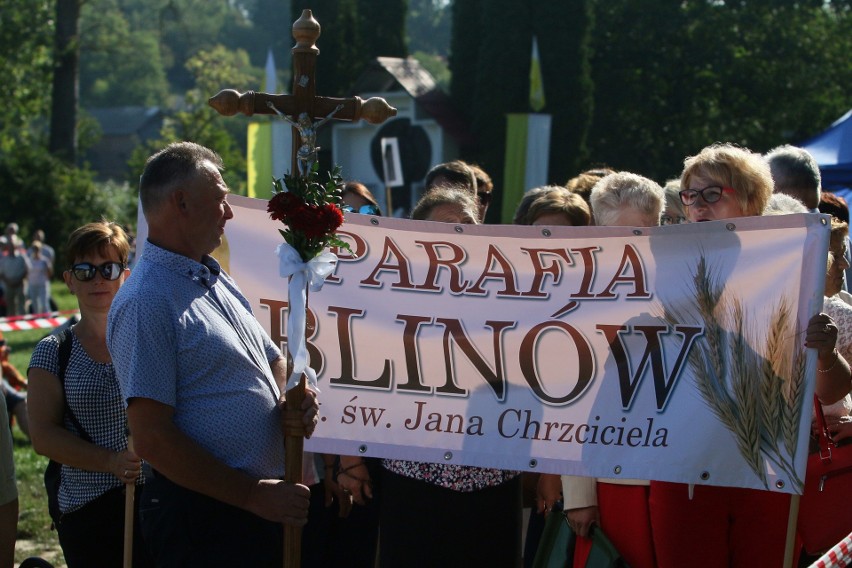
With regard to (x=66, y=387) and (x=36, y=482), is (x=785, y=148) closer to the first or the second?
(x=66, y=387)

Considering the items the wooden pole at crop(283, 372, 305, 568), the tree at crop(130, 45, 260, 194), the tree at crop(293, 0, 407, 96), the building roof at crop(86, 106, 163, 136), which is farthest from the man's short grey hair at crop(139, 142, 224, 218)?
the building roof at crop(86, 106, 163, 136)

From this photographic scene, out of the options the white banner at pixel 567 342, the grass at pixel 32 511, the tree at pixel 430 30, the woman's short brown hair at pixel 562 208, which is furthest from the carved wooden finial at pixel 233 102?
the tree at pixel 430 30

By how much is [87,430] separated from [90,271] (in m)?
0.64

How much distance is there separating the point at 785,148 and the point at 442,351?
2222 millimetres

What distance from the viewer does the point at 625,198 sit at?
489 cm

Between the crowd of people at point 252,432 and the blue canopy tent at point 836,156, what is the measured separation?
13.2 feet

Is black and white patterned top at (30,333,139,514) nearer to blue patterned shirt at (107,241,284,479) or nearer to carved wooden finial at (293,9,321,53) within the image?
blue patterned shirt at (107,241,284,479)

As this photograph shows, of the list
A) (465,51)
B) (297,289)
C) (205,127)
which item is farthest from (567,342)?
(205,127)

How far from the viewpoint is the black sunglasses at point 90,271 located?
15.0ft

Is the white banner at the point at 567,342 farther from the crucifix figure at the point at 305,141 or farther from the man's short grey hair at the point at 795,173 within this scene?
the man's short grey hair at the point at 795,173

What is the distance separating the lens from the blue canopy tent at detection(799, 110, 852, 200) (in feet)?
30.2

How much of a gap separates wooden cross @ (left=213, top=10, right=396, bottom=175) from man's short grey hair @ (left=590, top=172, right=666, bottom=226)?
1456 millimetres

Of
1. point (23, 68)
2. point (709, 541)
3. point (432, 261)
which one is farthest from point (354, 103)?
point (23, 68)

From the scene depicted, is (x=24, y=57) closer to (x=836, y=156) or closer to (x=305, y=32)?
(x=836, y=156)
